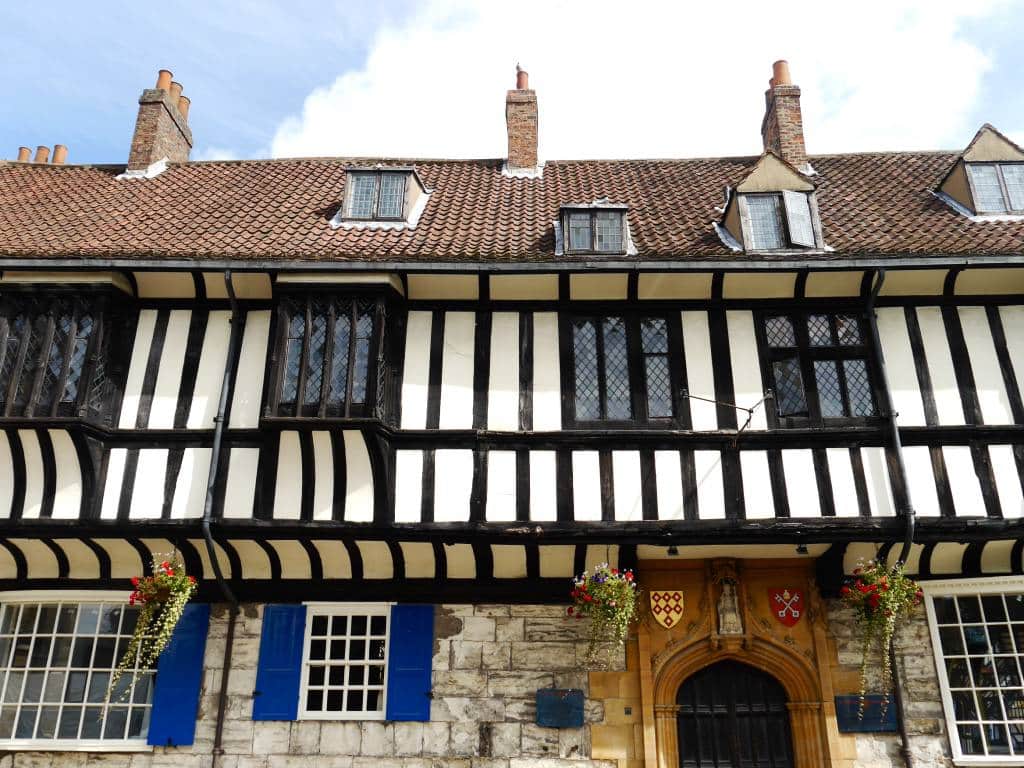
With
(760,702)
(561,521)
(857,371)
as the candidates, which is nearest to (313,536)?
(561,521)

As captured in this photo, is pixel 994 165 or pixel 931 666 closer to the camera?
pixel 931 666

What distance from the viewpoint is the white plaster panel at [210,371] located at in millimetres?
8867

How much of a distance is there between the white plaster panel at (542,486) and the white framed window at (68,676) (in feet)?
14.4

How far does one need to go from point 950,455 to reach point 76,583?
951 cm

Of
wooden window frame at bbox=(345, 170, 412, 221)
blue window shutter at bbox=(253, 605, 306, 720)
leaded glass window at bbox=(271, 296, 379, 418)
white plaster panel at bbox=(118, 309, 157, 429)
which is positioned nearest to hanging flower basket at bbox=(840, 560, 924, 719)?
leaded glass window at bbox=(271, 296, 379, 418)

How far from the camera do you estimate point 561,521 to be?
27.3 ft

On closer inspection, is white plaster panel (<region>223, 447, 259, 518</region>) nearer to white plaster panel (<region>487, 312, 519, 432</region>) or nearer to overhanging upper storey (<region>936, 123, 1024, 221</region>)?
white plaster panel (<region>487, 312, 519, 432</region>)

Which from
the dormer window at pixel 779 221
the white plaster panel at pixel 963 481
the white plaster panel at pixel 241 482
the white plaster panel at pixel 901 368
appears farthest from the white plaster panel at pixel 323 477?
the white plaster panel at pixel 963 481

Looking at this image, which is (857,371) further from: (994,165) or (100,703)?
(100,703)

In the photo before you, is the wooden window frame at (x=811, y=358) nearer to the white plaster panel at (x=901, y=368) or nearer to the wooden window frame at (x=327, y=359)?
the white plaster panel at (x=901, y=368)

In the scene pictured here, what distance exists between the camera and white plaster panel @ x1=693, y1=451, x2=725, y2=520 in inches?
327

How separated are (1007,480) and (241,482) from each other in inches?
311

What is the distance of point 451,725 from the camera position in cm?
848

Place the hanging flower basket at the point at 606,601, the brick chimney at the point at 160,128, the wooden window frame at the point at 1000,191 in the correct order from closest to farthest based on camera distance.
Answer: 1. the hanging flower basket at the point at 606,601
2. the wooden window frame at the point at 1000,191
3. the brick chimney at the point at 160,128
